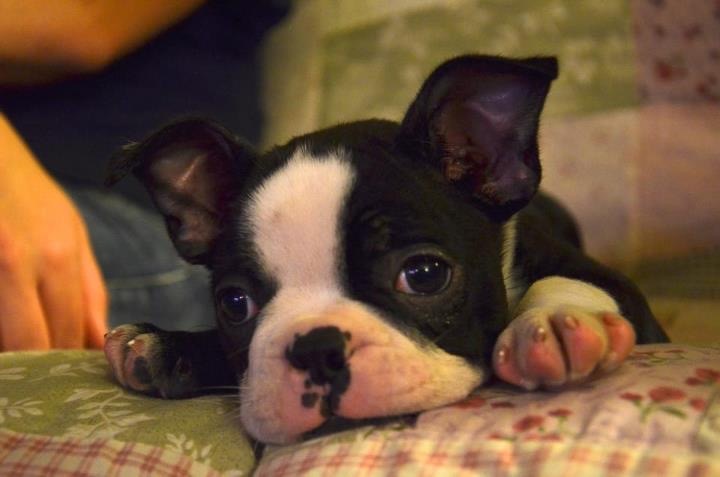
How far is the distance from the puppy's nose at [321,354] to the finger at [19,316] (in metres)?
0.68

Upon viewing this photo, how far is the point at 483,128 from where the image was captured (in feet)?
4.47

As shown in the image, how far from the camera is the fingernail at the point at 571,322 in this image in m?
1.05

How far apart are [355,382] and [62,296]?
2.61 feet

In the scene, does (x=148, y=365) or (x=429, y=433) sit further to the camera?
(x=148, y=365)

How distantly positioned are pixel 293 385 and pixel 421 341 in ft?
0.59

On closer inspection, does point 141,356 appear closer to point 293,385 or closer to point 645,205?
point 293,385

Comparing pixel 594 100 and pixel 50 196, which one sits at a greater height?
pixel 594 100

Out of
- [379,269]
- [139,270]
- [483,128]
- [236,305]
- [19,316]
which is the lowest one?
[139,270]

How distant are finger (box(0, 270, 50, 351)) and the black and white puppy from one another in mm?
303

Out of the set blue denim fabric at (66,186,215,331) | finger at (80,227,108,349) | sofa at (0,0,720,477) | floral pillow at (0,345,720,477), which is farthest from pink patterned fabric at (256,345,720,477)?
blue denim fabric at (66,186,215,331)

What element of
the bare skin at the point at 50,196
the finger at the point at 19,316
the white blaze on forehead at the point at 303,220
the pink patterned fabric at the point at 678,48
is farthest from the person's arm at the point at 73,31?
the pink patterned fabric at the point at 678,48

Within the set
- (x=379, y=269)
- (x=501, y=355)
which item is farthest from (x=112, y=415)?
(x=501, y=355)

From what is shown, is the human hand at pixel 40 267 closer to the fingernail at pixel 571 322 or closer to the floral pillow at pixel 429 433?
the floral pillow at pixel 429 433

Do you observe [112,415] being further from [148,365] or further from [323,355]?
[323,355]
